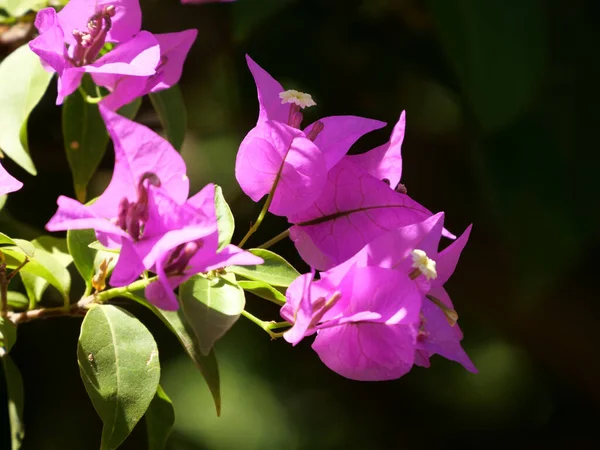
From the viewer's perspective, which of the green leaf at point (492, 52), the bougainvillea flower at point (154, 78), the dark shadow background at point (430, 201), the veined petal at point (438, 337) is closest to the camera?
the veined petal at point (438, 337)

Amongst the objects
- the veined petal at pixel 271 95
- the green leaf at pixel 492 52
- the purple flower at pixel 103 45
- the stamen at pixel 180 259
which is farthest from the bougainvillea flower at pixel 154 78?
the green leaf at pixel 492 52

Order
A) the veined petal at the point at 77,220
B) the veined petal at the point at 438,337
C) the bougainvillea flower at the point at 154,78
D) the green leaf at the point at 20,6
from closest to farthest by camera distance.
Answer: the veined petal at the point at 77,220 → the veined petal at the point at 438,337 → the bougainvillea flower at the point at 154,78 → the green leaf at the point at 20,6

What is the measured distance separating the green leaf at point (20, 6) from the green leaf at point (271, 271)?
1.22 ft

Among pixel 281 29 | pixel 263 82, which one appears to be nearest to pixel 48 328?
pixel 281 29

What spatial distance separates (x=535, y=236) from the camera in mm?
1107

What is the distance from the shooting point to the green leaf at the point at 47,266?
23.1 inches

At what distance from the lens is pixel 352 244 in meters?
0.52

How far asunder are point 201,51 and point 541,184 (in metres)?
0.55

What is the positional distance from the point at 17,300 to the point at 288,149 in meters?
0.27

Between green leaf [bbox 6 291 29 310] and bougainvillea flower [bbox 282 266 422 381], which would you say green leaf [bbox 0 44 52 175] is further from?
bougainvillea flower [bbox 282 266 422 381]

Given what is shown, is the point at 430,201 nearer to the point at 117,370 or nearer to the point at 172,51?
the point at 172,51

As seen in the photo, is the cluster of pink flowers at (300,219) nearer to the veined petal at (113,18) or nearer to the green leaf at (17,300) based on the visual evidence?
the veined petal at (113,18)

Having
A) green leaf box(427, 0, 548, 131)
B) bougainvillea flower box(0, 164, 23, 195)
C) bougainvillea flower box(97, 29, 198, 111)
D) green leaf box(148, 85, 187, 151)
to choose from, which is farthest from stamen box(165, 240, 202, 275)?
green leaf box(427, 0, 548, 131)

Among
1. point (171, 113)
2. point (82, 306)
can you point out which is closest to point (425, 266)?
point (82, 306)
